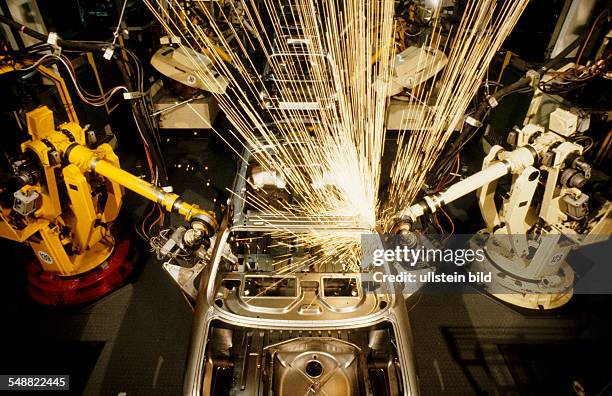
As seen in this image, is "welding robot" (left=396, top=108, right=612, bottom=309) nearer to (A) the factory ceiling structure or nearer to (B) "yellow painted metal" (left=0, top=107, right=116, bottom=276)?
(A) the factory ceiling structure

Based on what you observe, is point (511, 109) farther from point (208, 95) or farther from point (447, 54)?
point (208, 95)

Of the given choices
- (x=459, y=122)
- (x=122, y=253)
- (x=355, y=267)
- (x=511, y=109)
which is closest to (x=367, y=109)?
(x=459, y=122)

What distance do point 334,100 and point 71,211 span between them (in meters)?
3.99

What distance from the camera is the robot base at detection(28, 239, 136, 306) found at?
4457mm

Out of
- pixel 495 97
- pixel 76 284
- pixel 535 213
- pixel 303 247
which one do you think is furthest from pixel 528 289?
pixel 76 284

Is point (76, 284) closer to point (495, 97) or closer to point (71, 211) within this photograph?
point (71, 211)

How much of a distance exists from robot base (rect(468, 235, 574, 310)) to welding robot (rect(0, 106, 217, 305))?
3299 millimetres

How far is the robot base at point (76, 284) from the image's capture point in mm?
4457

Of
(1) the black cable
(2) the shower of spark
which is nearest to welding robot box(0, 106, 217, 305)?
(2) the shower of spark

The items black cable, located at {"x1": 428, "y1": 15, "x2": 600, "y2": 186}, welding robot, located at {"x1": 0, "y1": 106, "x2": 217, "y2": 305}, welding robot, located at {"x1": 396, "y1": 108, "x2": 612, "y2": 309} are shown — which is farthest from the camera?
black cable, located at {"x1": 428, "y1": 15, "x2": 600, "y2": 186}

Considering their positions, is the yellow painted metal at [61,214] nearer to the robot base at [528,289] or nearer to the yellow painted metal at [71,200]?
the yellow painted metal at [71,200]

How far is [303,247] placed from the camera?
3.97 meters

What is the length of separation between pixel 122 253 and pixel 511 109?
6.15 metres

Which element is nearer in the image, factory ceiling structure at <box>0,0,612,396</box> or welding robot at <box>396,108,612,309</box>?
factory ceiling structure at <box>0,0,612,396</box>
